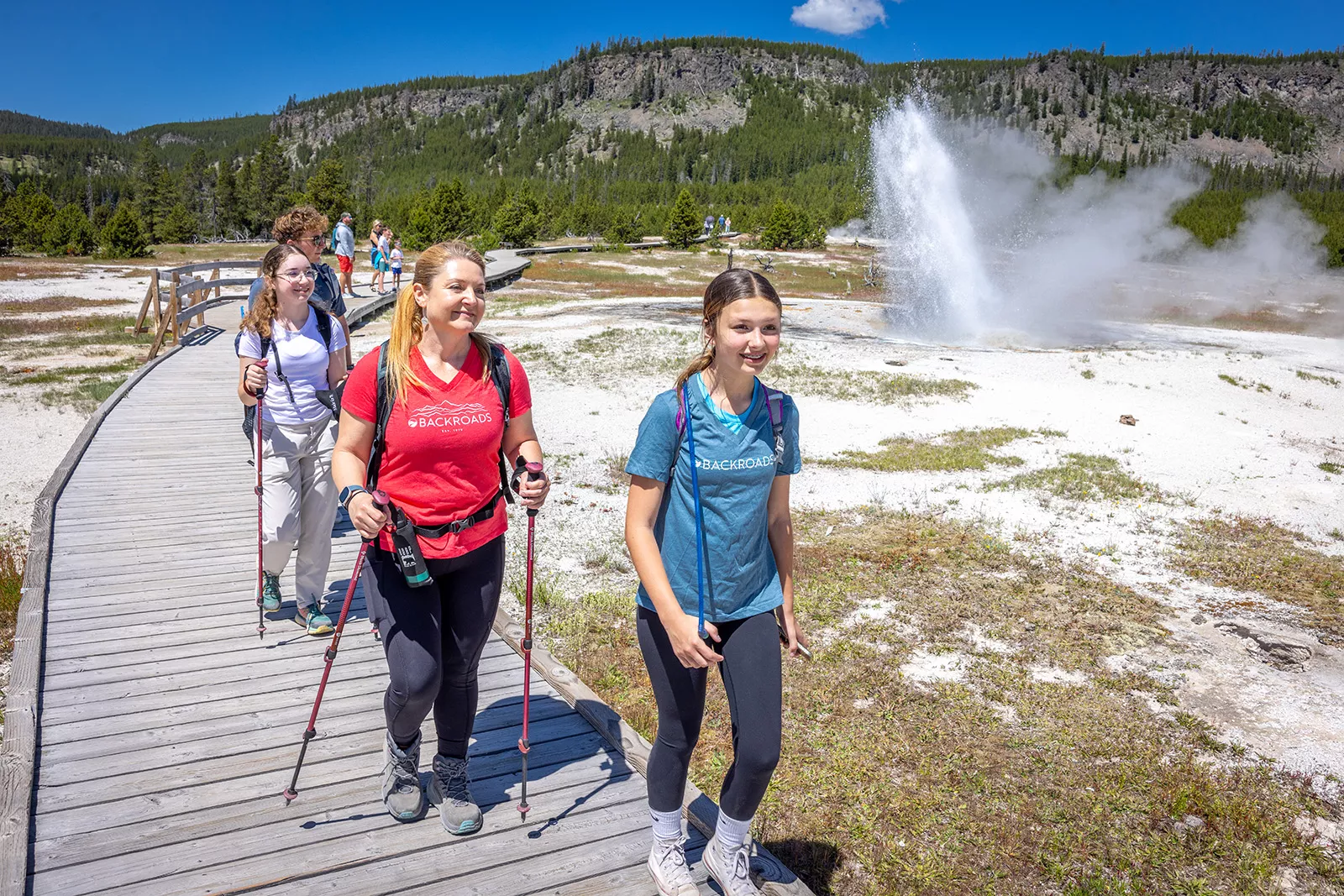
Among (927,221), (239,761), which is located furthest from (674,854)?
(927,221)

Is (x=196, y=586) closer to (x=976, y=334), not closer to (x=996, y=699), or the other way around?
(x=996, y=699)

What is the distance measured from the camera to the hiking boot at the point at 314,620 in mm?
5118

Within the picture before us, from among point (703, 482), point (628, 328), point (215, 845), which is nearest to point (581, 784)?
point (215, 845)

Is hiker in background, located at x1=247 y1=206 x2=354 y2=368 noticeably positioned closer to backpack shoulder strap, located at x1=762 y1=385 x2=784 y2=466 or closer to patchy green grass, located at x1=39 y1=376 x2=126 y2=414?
backpack shoulder strap, located at x1=762 y1=385 x2=784 y2=466

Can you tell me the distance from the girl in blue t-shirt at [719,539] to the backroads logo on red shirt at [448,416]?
2.29 ft

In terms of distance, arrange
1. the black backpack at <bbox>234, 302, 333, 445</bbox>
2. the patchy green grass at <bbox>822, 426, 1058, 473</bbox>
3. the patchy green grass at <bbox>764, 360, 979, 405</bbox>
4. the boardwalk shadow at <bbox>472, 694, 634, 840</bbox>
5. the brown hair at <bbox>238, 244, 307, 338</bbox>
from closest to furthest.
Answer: the boardwalk shadow at <bbox>472, 694, 634, 840</bbox> → the black backpack at <bbox>234, 302, 333, 445</bbox> → the brown hair at <bbox>238, 244, 307, 338</bbox> → the patchy green grass at <bbox>822, 426, 1058, 473</bbox> → the patchy green grass at <bbox>764, 360, 979, 405</bbox>

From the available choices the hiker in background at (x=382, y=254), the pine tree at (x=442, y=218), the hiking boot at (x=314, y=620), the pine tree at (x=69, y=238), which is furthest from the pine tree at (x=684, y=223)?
the hiking boot at (x=314, y=620)

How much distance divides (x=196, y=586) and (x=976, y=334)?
78.3 ft

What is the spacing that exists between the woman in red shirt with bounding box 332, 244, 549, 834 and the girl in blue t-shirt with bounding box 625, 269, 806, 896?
64cm

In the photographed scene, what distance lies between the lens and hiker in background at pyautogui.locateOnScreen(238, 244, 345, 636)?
4.89m

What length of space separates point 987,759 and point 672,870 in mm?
2859

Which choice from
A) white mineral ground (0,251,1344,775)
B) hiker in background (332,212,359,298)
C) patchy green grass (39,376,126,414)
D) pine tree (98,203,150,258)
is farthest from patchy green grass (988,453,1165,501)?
pine tree (98,203,150,258)

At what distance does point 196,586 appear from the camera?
5.83 meters

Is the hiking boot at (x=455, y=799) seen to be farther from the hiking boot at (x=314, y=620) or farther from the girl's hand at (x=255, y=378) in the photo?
the girl's hand at (x=255, y=378)
